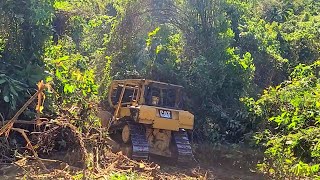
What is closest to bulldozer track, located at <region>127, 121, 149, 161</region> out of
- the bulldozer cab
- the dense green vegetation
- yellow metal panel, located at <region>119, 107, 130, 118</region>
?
yellow metal panel, located at <region>119, 107, 130, 118</region>

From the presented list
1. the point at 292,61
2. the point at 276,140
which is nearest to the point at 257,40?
the point at 292,61

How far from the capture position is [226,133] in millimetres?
13453

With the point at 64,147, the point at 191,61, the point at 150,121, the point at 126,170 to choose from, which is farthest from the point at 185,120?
the point at 191,61

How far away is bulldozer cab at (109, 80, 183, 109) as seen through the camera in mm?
11732

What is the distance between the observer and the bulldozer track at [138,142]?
10477 mm

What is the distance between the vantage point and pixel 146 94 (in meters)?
11.8

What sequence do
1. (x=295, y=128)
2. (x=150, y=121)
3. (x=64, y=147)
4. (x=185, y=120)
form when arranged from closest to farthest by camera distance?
(x=295, y=128) → (x=64, y=147) → (x=150, y=121) → (x=185, y=120)

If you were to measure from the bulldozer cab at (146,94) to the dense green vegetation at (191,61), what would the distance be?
0.63 m

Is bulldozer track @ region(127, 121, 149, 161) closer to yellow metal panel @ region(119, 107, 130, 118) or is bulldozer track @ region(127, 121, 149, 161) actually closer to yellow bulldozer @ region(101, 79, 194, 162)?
yellow bulldozer @ region(101, 79, 194, 162)

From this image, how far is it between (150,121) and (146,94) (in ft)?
3.63

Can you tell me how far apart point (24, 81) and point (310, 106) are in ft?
18.4

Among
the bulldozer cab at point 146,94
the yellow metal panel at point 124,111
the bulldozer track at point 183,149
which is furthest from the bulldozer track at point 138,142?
the bulldozer track at point 183,149

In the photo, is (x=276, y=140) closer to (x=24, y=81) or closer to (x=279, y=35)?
(x=24, y=81)

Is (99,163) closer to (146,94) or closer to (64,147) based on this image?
(64,147)
